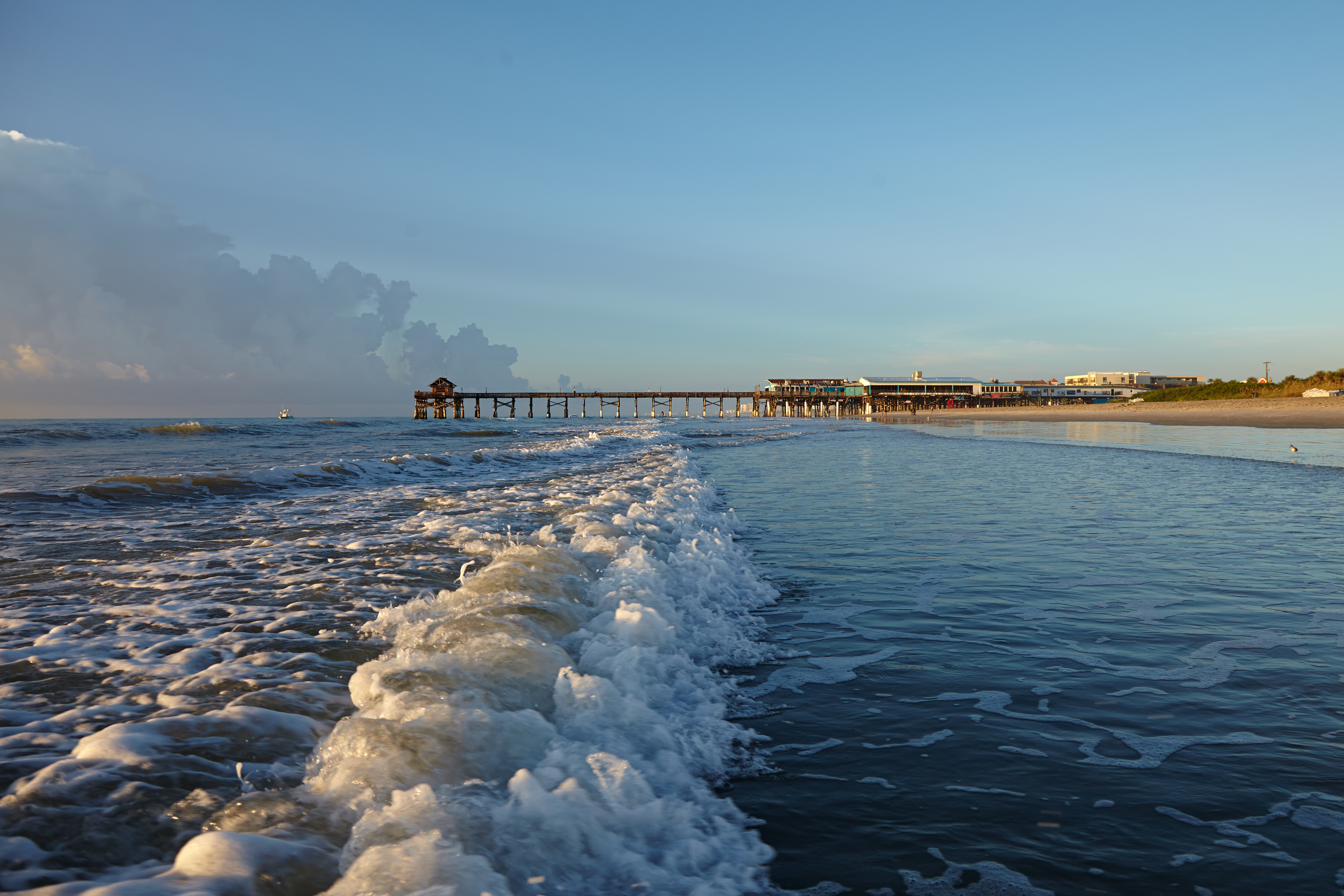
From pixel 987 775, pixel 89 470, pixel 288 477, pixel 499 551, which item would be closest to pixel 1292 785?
pixel 987 775

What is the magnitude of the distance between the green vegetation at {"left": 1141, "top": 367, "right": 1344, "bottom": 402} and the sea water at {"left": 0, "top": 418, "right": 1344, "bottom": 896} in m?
71.3

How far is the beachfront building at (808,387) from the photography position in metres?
135

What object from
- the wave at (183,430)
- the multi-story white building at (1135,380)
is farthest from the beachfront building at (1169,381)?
the wave at (183,430)

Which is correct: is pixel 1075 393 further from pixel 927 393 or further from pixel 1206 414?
pixel 1206 414

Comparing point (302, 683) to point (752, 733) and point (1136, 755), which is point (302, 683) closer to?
point (752, 733)

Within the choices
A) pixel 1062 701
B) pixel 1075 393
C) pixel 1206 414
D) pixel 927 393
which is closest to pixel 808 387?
pixel 927 393

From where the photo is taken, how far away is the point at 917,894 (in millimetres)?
2455

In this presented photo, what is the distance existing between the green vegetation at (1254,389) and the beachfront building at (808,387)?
5640cm

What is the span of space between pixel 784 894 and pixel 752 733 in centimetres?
132

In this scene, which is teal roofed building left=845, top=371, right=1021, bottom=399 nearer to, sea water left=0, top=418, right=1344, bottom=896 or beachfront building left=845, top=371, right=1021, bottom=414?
beachfront building left=845, top=371, right=1021, bottom=414

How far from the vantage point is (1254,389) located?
69.3 meters

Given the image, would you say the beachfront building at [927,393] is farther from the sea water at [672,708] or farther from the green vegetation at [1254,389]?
the sea water at [672,708]

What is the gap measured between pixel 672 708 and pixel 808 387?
457 feet

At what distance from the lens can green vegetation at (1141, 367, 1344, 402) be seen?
6109 centimetres
